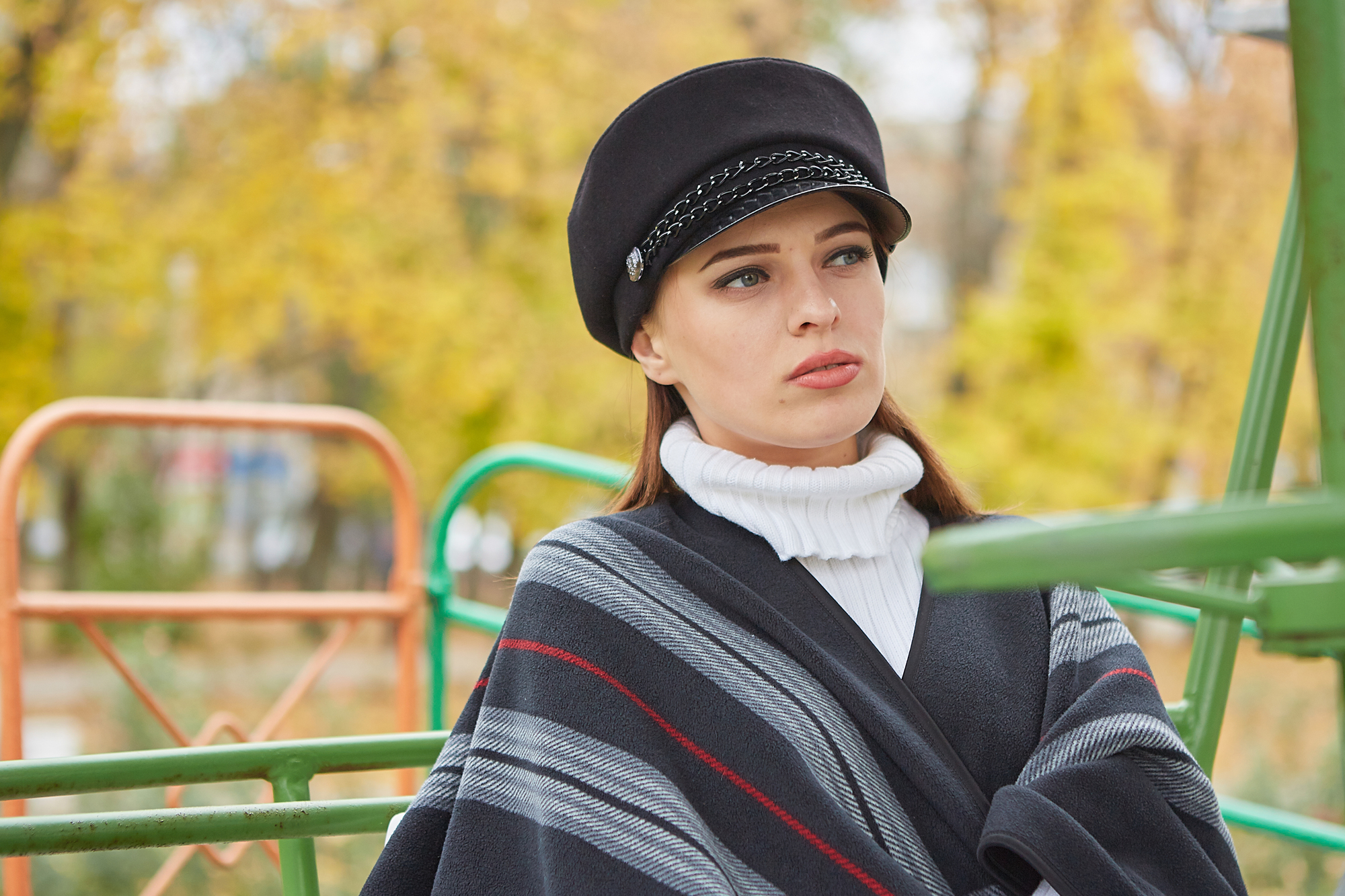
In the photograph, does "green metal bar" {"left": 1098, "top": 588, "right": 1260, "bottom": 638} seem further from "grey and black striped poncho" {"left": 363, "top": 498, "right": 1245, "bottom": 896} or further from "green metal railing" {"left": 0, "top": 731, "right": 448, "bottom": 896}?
"green metal railing" {"left": 0, "top": 731, "right": 448, "bottom": 896}

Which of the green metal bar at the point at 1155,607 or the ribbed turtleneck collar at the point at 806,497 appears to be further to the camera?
the green metal bar at the point at 1155,607

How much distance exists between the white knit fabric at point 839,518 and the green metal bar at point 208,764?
1.55 feet

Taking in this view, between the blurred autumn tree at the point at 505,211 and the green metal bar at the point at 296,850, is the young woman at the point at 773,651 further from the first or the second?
the blurred autumn tree at the point at 505,211

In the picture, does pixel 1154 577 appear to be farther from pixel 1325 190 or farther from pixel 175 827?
pixel 175 827

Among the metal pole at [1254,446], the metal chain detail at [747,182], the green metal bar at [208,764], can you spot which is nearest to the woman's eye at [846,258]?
the metal chain detail at [747,182]

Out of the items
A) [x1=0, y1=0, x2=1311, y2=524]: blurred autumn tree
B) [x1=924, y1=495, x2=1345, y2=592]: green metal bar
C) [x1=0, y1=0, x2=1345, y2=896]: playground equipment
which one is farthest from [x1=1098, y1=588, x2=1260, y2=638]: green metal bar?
[x1=0, y1=0, x2=1311, y2=524]: blurred autumn tree

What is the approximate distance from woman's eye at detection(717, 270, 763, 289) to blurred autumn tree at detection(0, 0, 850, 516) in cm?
590

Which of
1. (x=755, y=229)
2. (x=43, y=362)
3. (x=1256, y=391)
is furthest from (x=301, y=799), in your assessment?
(x=43, y=362)

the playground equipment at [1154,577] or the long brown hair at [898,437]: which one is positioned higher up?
the long brown hair at [898,437]

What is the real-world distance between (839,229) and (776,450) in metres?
0.31

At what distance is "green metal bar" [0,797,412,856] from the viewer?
1167mm

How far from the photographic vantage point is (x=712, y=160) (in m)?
1.49

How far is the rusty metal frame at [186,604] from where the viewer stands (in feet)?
7.67

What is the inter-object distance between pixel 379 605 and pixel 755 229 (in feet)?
5.50
